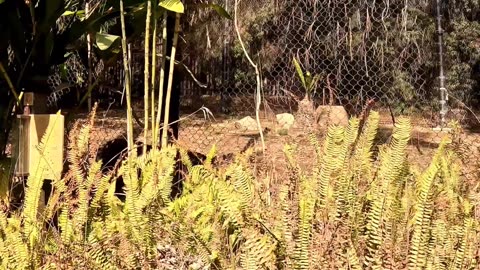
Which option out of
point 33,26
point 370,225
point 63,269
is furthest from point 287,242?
point 33,26

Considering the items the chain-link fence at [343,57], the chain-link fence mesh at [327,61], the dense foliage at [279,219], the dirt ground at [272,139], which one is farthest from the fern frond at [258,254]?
the chain-link fence at [343,57]

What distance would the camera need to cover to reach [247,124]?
7.23 metres

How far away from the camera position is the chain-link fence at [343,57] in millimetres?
6027

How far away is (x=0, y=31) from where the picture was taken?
9.81 feet

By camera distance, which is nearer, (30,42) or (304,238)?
(304,238)

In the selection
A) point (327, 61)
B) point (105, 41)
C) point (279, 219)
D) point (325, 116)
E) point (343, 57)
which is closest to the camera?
point (279, 219)

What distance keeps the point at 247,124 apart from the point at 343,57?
5.06 ft

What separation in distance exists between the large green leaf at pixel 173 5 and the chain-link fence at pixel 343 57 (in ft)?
7.28

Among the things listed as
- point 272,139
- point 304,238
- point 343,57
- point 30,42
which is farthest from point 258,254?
point 343,57

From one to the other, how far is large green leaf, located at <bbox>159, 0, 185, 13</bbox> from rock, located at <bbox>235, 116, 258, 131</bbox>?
416cm

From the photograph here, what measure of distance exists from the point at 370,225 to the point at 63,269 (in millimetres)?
794

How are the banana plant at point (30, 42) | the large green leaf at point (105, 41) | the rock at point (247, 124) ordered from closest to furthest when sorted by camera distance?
1. the banana plant at point (30, 42)
2. the large green leaf at point (105, 41)
3. the rock at point (247, 124)

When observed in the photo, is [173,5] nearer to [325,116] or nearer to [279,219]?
[325,116]

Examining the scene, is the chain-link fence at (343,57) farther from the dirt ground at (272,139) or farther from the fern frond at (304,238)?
the fern frond at (304,238)
